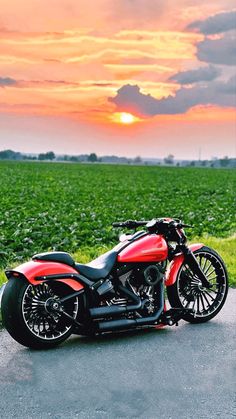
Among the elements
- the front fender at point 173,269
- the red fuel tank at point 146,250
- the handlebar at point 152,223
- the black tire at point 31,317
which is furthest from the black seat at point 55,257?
the front fender at point 173,269

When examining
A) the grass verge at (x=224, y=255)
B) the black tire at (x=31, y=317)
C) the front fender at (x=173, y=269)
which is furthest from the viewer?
the grass verge at (x=224, y=255)

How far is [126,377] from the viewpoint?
4992 millimetres

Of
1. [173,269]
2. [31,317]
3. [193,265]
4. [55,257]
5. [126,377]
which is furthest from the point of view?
[193,265]

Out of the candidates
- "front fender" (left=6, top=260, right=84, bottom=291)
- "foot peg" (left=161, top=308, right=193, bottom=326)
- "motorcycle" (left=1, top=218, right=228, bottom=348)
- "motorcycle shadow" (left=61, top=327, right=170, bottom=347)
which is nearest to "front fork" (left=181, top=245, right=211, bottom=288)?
"motorcycle" (left=1, top=218, right=228, bottom=348)

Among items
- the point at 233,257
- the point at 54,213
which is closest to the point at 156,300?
the point at 233,257

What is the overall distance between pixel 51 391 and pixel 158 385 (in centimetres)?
77

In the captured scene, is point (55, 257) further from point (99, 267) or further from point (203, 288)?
point (203, 288)

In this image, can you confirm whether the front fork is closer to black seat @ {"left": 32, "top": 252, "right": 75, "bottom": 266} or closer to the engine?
the engine

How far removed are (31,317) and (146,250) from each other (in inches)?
49.5

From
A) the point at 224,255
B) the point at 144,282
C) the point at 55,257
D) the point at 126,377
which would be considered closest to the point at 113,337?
the point at 144,282

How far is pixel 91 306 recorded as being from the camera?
19.0ft

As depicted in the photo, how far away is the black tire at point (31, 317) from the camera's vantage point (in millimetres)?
5410

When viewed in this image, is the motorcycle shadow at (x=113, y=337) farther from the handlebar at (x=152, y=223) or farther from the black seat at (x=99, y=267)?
the handlebar at (x=152, y=223)

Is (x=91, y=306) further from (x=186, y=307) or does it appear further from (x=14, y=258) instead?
(x=14, y=258)
